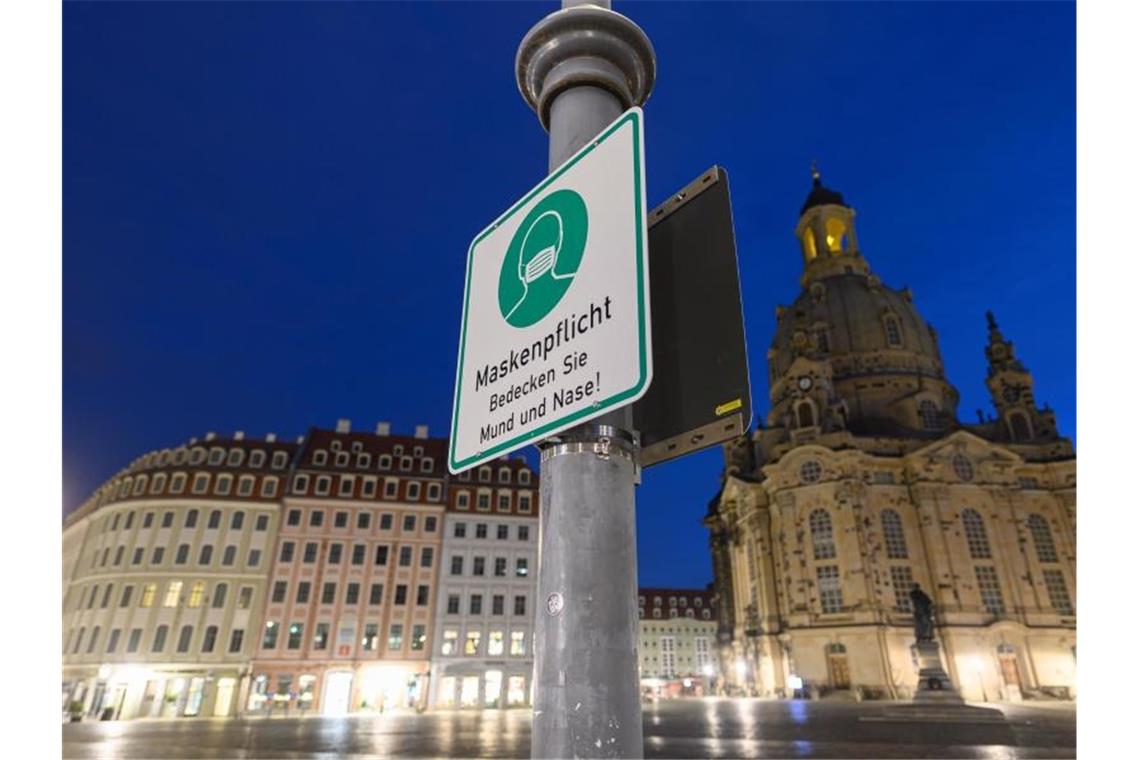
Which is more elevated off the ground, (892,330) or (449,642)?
(892,330)

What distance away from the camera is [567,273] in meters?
1.97

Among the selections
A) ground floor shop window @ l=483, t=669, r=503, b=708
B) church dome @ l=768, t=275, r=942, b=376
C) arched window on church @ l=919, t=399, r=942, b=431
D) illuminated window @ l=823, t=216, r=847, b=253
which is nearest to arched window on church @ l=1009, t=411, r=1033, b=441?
arched window on church @ l=919, t=399, r=942, b=431

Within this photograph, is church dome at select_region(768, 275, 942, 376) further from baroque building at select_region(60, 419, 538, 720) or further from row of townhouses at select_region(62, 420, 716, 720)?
baroque building at select_region(60, 419, 538, 720)

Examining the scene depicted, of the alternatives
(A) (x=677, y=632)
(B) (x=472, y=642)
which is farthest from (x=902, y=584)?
(A) (x=677, y=632)

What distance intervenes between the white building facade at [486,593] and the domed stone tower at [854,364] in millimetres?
23995

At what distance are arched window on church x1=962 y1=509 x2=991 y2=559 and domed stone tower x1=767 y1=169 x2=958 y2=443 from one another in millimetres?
7854

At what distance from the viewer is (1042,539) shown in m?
51.6

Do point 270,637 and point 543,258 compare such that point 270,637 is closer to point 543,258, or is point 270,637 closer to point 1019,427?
point 543,258

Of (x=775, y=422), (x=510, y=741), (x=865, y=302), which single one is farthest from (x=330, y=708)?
(x=865, y=302)

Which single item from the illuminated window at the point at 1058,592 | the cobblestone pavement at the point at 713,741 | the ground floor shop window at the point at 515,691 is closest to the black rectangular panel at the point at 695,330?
the cobblestone pavement at the point at 713,741

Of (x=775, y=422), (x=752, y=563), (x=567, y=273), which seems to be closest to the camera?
(x=567, y=273)

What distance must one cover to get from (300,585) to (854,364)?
52047mm
